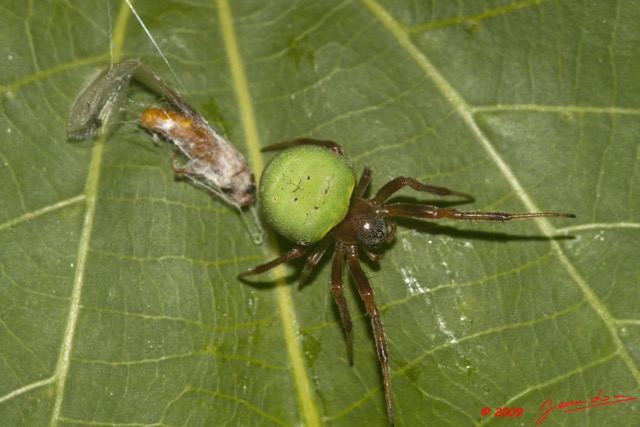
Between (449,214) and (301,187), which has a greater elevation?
(301,187)

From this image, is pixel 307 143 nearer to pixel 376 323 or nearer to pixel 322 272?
pixel 322 272

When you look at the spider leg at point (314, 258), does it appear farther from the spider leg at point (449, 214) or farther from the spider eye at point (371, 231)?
the spider leg at point (449, 214)

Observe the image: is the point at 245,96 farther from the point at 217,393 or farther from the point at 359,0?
the point at 217,393
